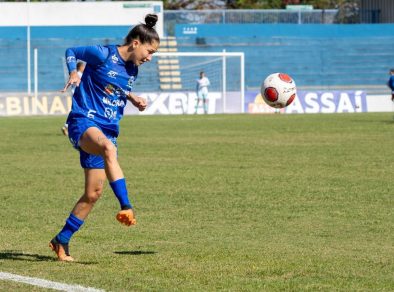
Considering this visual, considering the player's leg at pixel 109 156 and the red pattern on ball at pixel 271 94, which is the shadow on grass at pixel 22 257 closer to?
the player's leg at pixel 109 156

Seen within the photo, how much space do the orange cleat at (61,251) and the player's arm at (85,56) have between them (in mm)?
1370

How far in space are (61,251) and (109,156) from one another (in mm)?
1022

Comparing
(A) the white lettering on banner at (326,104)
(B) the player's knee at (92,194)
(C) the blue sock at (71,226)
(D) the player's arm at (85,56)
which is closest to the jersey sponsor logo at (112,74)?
(D) the player's arm at (85,56)

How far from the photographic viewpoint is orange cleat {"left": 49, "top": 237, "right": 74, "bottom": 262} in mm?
8898

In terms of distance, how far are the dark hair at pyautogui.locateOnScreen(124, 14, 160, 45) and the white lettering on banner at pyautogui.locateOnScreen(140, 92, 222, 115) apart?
121 ft

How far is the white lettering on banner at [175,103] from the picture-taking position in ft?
152

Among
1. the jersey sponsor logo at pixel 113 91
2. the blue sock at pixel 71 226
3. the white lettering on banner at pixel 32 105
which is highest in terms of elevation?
the jersey sponsor logo at pixel 113 91

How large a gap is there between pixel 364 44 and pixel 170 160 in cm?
4134

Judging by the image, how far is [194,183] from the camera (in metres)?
16.1

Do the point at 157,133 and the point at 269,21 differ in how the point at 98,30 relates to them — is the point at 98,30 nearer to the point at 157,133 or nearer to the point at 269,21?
the point at 269,21

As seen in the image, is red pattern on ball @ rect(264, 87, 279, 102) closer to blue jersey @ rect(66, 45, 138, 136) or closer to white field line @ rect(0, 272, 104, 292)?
blue jersey @ rect(66, 45, 138, 136)

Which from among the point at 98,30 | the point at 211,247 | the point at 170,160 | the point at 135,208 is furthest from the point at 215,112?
the point at 211,247

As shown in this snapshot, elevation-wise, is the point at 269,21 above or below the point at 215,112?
above

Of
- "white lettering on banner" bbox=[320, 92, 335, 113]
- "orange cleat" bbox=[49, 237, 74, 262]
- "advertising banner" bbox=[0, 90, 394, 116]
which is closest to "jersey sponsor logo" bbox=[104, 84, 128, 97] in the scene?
"orange cleat" bbox=[49, 237, 74, 262]
